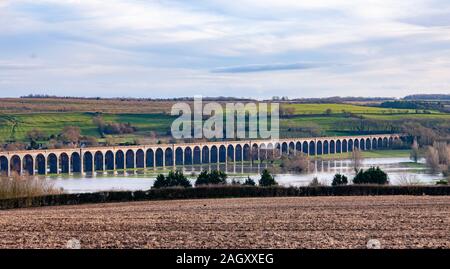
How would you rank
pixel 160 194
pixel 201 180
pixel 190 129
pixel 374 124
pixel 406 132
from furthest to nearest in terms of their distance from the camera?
1. pixel 374 124
2. pixel 406 132
3. pixel 190 129
4. pixel 201 180
5. pixel 160 194

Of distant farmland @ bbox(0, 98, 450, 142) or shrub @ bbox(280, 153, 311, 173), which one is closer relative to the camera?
shrub @ bbox(280, 153, 311, 173)

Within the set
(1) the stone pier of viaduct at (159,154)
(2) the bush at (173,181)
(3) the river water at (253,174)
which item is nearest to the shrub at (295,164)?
(3) the river water at (253,174)

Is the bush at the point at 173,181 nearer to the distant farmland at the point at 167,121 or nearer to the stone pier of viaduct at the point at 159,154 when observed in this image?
the stone pier of viaduct at the point at 159,154

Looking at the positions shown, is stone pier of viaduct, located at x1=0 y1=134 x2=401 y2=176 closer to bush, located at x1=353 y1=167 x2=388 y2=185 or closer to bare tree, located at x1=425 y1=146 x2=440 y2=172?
bare tree, located at x1=425 y1=146 x2=440 y2=172

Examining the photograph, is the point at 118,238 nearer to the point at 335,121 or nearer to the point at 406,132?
the point at 406,132

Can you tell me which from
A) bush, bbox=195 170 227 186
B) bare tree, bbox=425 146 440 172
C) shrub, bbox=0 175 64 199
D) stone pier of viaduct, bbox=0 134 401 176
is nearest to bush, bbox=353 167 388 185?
bush, bbox=195 170 227 186
